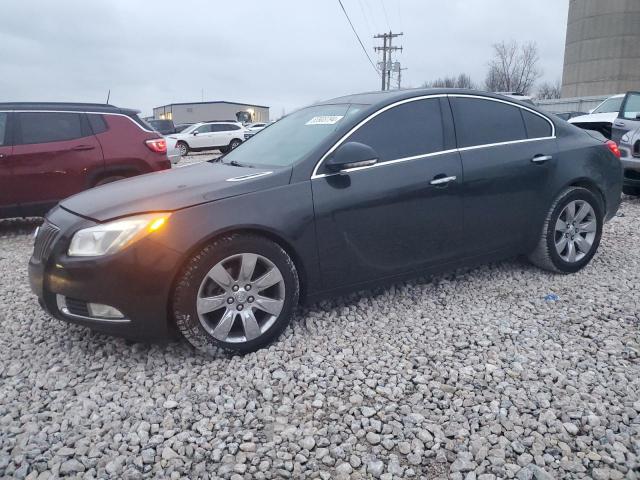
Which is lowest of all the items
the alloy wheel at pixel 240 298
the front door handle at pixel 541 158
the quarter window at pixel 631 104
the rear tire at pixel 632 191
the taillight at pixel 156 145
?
the rear tire at pixel 632 191

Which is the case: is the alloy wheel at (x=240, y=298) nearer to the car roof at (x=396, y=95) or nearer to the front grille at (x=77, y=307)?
the front grille at (x=77, y=307)

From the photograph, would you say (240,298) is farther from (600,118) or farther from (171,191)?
(600,118)

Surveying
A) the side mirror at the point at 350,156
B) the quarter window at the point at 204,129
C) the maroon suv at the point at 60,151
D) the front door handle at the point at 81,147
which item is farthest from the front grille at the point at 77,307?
the quarter window at the point at 204,129

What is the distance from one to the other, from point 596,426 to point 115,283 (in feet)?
8.29

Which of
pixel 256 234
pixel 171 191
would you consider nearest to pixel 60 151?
pixel 171 191

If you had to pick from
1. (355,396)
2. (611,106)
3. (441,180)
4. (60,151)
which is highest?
(611,106)

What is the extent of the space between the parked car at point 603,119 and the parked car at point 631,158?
1.63 m

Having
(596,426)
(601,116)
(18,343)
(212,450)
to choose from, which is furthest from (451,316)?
(601,116)

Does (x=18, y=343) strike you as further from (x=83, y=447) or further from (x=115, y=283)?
(x=83, y=447)

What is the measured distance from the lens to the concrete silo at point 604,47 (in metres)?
47.1

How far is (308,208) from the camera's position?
3.12 metres

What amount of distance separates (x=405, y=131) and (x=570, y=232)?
1799mm

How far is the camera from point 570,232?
13.9 feet

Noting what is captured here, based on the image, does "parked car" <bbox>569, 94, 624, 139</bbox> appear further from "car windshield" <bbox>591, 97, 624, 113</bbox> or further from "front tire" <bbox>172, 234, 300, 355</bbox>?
"front tire" <bbox>172, 234, 300, 355</bbox>
